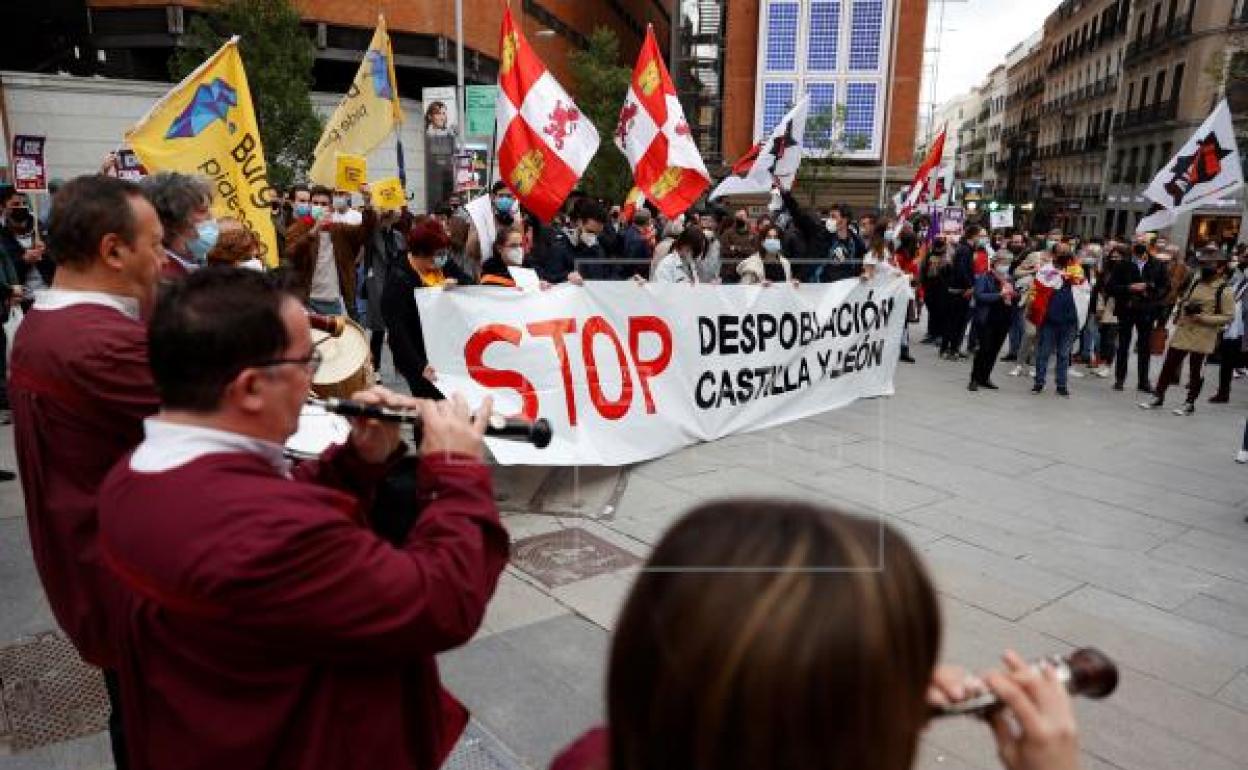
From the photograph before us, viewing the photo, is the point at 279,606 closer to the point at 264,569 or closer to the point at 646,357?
the point at 264,569

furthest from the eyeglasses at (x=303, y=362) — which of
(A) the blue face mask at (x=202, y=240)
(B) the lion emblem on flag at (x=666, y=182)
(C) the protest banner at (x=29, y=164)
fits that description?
(C) the protest banner at (x=29, y=164)

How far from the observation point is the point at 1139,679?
3.74m

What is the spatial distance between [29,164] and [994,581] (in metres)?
12.6

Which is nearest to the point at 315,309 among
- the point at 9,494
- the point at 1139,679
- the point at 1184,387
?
the point at 9,494

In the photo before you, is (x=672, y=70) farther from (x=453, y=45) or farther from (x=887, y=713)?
(x=887, y=713)

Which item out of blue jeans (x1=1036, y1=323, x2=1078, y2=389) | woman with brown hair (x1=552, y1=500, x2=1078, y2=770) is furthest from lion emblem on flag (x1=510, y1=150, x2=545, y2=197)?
blue jeans (x1=1036, y1=323, x2=1078, y2=389)

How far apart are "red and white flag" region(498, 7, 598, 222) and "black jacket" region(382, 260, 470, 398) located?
1932 millimetres

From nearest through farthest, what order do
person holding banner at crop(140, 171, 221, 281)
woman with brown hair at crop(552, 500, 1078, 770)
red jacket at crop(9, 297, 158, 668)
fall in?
woman with brown hair at crop(552, 500, 1078, 770) → red jacket at crop(9, 297, 158, 668) → person holding banner at crop(140, 171, 221, 281)

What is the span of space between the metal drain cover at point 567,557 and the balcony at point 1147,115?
51.7 m

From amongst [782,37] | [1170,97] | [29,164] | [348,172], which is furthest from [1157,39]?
[29,164]

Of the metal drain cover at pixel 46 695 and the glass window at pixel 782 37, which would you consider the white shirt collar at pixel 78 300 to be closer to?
the metal drain cover at pixel 46 695

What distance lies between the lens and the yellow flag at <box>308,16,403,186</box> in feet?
28.9

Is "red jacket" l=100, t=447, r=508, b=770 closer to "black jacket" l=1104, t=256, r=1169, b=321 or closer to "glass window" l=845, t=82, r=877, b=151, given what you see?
"black jacket" l=1104, t=256, r=1169, b=321

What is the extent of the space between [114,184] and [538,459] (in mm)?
3629
